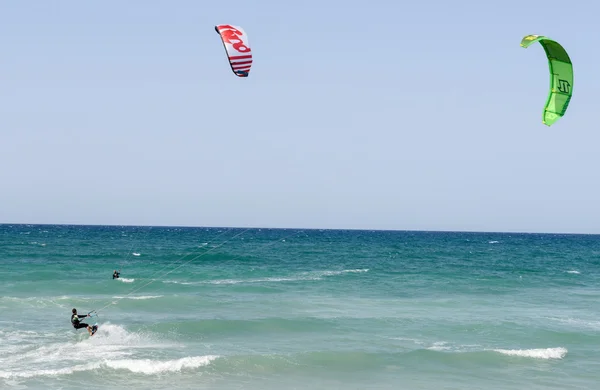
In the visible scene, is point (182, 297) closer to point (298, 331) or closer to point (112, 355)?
point (298, 331)

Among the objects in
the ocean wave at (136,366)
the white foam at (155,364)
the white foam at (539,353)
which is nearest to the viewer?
the ocean wave at (136,366)

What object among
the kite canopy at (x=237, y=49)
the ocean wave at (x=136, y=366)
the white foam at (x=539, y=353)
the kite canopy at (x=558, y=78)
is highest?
the kite canopy at (x=237, y=49)

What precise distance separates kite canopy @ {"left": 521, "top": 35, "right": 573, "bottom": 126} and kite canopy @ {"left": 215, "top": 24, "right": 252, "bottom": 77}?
808 cm

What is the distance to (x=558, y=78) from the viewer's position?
16.8 m

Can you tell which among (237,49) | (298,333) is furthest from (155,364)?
(237,49)

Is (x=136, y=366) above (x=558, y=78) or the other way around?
the other way around

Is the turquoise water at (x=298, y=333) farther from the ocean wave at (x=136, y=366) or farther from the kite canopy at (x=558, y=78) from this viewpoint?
the kite canopy at (x=558, y=78)

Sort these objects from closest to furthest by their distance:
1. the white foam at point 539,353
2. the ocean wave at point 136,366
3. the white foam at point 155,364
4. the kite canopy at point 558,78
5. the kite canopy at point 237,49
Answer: the kite canopy at point 558,78 < the ocean wave at point 136,366 < the white foam at point 155,364 < the kite canopy at point 237,49 < the white foam at point 539,353

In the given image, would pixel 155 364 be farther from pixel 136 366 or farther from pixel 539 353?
pixel 539 353

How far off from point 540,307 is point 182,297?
16.8 meters

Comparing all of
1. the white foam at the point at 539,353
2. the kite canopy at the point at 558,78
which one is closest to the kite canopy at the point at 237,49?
the kite canopy at the point at 558,78

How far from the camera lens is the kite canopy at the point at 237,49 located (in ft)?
63.6

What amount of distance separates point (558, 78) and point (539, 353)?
8727 mm

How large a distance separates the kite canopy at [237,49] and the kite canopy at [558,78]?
8.08m
